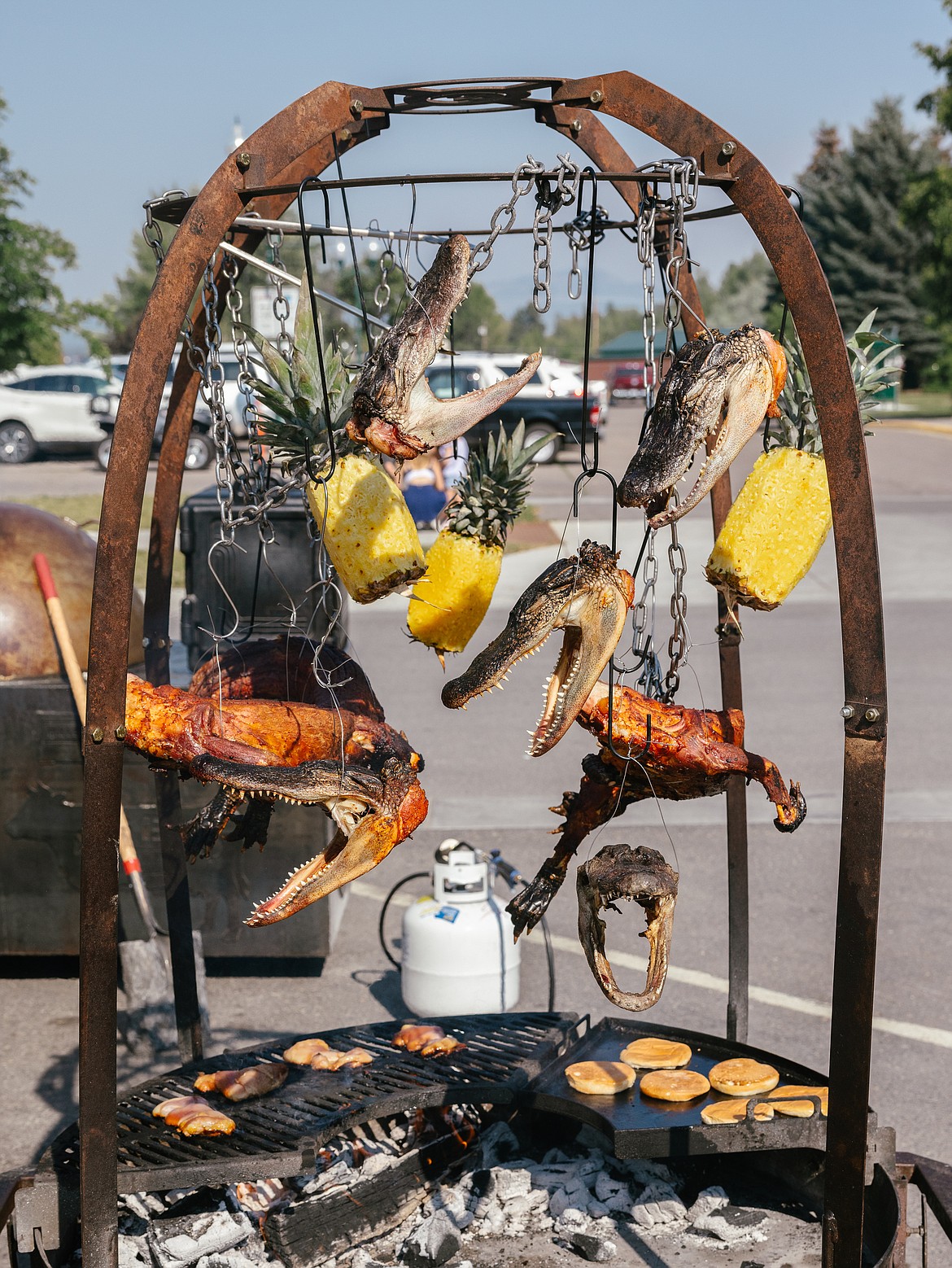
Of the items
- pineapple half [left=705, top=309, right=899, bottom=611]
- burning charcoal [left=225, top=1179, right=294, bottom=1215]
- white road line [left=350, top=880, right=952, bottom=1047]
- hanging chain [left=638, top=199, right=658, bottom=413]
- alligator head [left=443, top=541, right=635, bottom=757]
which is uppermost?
hanging chain [left=638, top=199, right=658, bottom=413]

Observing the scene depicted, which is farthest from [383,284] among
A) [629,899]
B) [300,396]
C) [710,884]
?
[710,884]

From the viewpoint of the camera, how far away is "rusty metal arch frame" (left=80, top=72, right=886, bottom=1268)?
2615mm

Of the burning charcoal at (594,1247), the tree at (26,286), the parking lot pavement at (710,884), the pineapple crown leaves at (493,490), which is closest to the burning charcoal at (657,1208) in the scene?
the burning charcoal at (594,1247)

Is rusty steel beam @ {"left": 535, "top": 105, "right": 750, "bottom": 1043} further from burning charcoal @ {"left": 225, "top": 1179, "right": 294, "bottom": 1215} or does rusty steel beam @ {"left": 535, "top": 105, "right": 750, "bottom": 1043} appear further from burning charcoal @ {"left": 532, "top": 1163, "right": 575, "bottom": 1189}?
burning charcoal @ {"left": 225, "top": 1179, "right": 294, "bottom": 1215}

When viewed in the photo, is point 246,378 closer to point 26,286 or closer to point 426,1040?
point 426,1040

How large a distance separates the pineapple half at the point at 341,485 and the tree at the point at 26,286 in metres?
18.0

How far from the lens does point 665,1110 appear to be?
11.6 feet

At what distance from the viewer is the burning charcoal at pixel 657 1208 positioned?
368 centimetres

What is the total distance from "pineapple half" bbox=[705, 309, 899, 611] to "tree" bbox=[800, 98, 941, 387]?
4164 cm

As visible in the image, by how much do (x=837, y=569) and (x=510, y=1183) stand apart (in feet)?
7.22

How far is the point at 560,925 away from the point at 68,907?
2.54 metres

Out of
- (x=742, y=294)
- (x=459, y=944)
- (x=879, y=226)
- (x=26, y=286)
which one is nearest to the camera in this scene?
(x=459, y=944)

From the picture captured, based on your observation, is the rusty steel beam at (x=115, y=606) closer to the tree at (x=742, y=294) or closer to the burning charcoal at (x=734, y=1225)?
the burning charcoal at (x=734, y=1225)

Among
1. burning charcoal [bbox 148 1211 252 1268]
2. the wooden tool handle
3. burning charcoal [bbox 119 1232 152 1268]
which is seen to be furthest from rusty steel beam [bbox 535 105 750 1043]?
the wooden tool handle
